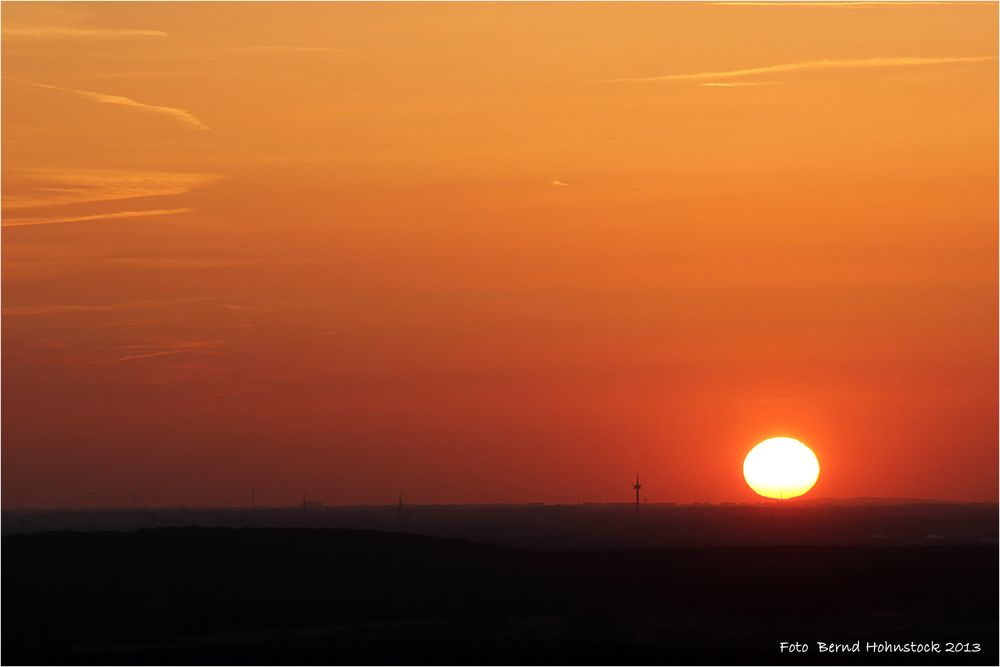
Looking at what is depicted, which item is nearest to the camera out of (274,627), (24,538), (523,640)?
(523,640)

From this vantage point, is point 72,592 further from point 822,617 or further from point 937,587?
point 937,587

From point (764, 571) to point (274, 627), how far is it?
2282 cm

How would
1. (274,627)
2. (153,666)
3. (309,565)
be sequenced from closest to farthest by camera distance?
(153,666), (274,627), (309,565)

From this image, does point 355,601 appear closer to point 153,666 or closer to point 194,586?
point 194,586

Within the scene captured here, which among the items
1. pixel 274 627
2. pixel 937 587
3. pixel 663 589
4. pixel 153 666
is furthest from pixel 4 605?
pixel 937 587

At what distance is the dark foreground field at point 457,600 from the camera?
5194 centimetres

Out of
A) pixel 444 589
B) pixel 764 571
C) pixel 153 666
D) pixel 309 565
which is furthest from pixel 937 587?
pixel 153 666

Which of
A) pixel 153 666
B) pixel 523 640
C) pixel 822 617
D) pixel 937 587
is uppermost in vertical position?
pixel 937 587

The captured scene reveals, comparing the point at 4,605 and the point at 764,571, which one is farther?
the point at 764,571

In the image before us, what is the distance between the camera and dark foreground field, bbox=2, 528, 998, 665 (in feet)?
170

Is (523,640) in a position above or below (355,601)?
below

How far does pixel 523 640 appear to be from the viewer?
178 ft

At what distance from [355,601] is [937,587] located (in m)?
23.3

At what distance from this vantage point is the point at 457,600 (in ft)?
215
